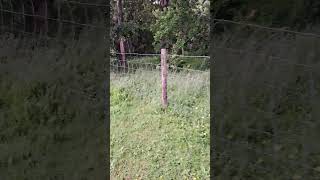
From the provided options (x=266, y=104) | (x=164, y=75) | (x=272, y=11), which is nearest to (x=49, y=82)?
(x=164, y=75)

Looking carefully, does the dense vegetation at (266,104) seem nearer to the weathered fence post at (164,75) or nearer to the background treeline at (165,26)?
the weathered fence post at (164,75)

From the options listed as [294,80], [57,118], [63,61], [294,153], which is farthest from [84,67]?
[294,153]

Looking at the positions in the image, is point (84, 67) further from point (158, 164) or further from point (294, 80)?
point (294, 80)

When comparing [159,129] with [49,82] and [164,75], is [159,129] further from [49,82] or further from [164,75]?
[49,82]

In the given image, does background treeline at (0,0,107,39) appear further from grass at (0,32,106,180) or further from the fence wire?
grass at (0,32,106,180)

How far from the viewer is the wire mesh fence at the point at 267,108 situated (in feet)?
10.3

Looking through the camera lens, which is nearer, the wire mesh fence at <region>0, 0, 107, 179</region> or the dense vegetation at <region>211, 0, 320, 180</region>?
the dense vegetation at <region>211, 0, 320, 180</region>

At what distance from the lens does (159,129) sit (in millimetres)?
4199

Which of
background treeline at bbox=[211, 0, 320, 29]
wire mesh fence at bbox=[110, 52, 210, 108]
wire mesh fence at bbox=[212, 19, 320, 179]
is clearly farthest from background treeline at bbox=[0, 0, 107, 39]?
wire mesh fence at bbox=[212, 19, 320, 179]

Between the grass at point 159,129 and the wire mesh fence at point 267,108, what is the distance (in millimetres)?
223

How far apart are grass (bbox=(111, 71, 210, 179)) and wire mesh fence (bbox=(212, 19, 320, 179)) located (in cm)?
22

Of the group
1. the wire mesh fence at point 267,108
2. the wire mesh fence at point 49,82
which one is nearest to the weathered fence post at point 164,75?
the wire mesh fence at point 267,108

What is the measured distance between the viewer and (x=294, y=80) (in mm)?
3768

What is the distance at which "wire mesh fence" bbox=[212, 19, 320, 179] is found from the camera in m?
3.14
